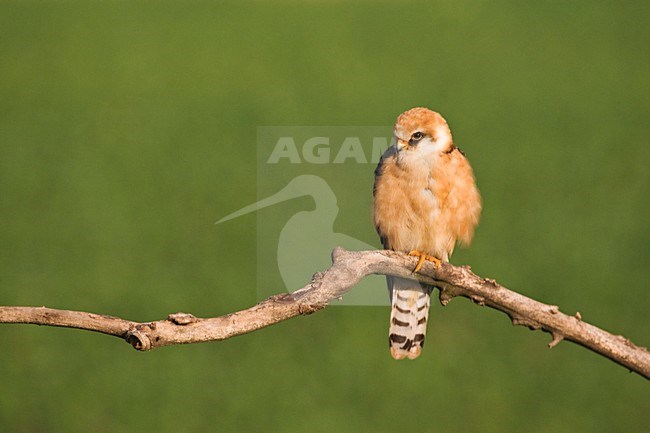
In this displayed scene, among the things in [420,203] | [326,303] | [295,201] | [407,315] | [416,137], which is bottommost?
[326,303]

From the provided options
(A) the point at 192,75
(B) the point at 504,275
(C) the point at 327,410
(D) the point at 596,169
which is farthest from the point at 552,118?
(C) the point at 327,410

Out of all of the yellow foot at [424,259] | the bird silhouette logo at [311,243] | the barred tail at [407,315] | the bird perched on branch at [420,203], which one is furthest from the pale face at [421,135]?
the bird silhouette logo at [311,243]

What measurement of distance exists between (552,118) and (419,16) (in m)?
6.93

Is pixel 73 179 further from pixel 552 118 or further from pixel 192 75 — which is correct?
pixel 552 118

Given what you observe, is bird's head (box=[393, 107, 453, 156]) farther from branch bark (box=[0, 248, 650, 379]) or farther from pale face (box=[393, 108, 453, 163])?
branch bark (box=[0, 248, 650, 379])

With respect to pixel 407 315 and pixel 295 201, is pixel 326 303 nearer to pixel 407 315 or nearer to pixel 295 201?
pixel 407 315

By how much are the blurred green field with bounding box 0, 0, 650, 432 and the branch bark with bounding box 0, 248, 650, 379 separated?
244 inches

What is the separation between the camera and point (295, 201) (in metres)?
15.1

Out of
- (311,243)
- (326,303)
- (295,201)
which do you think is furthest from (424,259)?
(295,201)

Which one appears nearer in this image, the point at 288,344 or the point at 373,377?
the point at 373,377

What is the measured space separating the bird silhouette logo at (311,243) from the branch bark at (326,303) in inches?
197

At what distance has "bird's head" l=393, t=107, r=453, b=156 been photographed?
4734mm

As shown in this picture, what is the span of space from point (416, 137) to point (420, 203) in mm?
474

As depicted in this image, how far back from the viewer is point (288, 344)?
40.5ft
